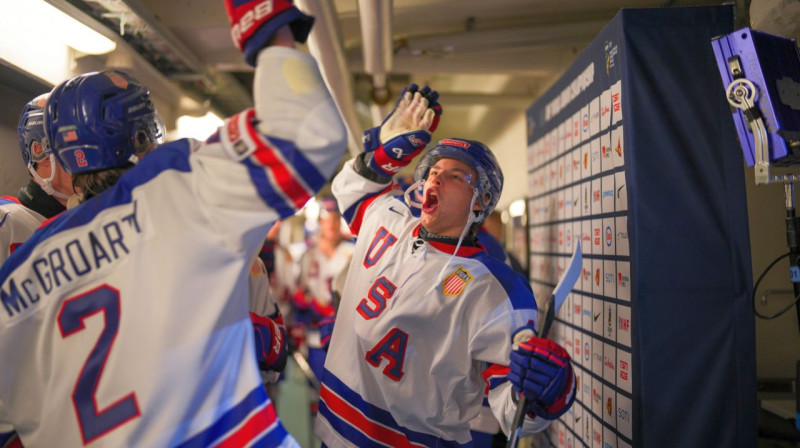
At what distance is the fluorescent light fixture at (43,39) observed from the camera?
2.54 metres

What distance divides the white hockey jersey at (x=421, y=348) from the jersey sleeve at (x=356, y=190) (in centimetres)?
34

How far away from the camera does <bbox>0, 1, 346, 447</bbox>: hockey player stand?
119cm

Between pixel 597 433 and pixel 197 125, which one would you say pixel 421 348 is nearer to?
pixel 597 433

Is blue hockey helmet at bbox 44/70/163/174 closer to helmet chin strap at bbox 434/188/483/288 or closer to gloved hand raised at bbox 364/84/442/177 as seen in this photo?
gloved hand raised at bbox 364/84/442/177

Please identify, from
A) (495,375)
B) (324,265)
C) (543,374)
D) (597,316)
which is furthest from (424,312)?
(324,265)

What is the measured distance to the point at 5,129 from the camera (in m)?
2.82

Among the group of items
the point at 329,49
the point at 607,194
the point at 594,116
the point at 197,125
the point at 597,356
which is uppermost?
the point at 329,49

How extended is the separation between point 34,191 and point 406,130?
1.61 m

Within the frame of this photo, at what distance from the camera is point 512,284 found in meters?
2.13

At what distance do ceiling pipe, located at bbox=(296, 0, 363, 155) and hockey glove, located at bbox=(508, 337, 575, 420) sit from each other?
1.82 meters

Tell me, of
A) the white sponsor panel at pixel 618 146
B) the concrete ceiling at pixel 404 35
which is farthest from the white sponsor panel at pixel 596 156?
the concrete ceiling at pixel 404 35

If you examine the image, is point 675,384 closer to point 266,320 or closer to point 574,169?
point 574,169

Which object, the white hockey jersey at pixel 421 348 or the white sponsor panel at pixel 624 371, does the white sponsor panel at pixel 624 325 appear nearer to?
the white sponsor panel at pixel 624 371

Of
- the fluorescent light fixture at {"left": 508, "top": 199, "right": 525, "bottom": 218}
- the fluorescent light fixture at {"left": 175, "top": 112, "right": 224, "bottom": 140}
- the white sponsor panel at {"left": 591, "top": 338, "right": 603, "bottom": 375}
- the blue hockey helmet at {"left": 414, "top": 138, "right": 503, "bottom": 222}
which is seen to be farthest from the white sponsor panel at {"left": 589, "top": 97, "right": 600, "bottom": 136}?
the fluorescent light fixture at {"left": 175, "top": 112, "right": 224, "bottom": 140}
